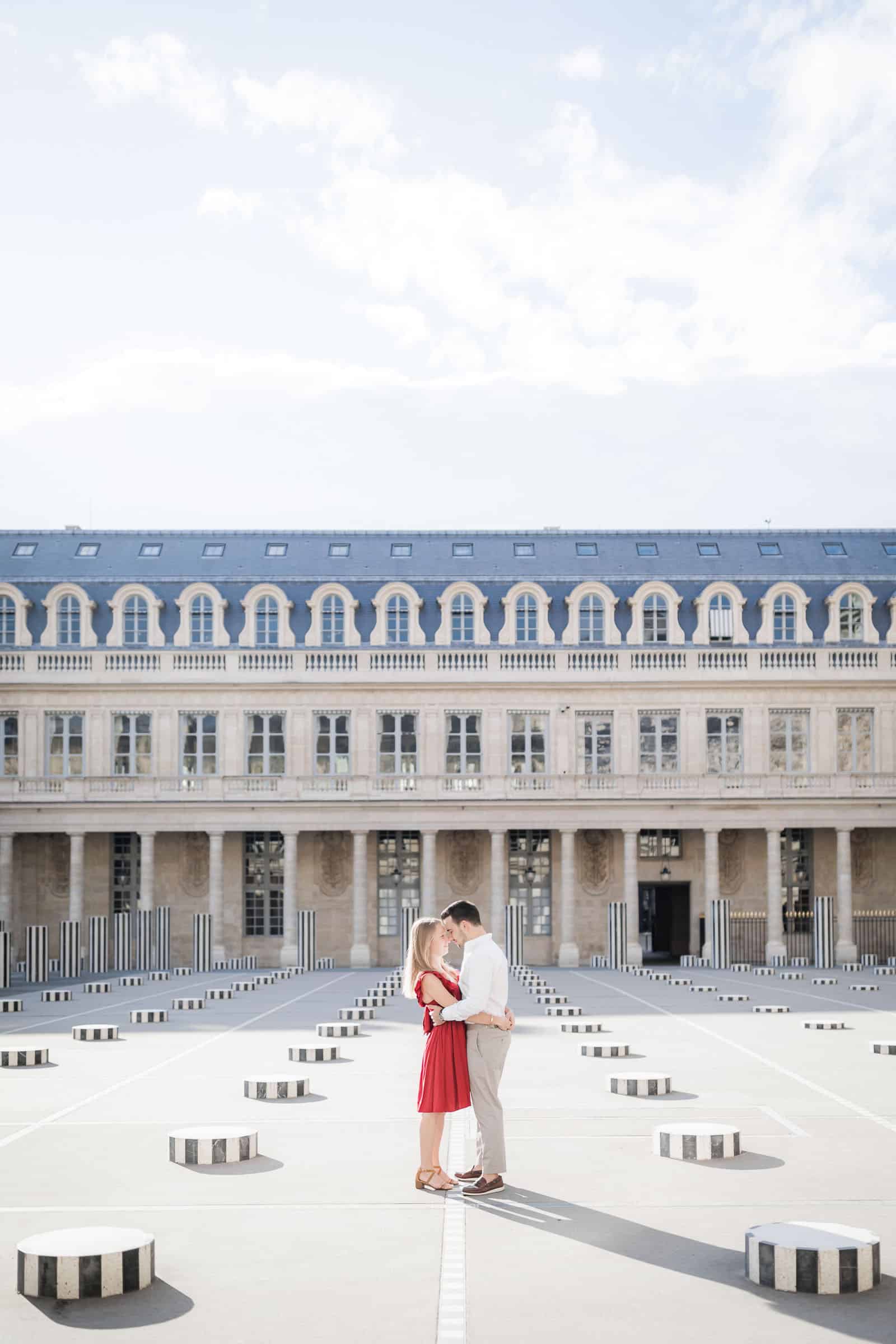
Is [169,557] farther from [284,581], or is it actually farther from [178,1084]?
[178,1084]

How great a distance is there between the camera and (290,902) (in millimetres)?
60719

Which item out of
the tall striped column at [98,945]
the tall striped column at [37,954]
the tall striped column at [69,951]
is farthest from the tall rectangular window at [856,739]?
→ the tall striped column at [37,954]

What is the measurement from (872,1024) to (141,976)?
1003 inches

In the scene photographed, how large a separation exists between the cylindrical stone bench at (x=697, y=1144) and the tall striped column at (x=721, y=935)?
42.7 meters

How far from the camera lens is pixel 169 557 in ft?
217

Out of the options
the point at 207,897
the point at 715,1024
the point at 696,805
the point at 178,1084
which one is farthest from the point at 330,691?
the point at 178,1084

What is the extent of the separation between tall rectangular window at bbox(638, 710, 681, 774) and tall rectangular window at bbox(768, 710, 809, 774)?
12.1 feet

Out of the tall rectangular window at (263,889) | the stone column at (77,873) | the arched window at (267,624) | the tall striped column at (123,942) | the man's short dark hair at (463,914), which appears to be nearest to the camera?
the man's short dark hair at (463,914)

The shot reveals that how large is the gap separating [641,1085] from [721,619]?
46178 mm

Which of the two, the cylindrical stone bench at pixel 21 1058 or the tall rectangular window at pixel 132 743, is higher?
the tall rectangular window at pixel 132 743

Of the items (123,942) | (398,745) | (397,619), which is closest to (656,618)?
(397,619)

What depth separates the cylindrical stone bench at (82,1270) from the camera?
9.11 metres

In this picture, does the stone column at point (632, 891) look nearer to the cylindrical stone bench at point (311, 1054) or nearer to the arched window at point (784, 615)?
the arched window at point (784, 615)

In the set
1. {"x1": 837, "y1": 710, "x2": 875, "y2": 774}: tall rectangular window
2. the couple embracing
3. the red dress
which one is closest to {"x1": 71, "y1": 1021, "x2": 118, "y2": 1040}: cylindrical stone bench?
the couple embracing
